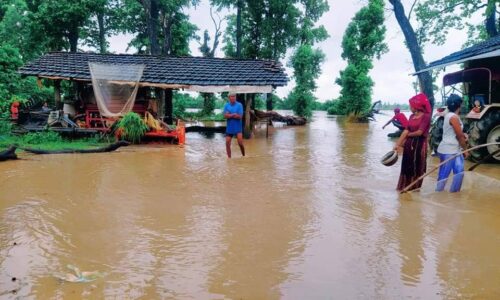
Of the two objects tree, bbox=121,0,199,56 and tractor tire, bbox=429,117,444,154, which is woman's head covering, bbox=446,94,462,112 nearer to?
tractor tire, bbox=429,117,444,154

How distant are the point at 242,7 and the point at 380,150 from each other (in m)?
19.9

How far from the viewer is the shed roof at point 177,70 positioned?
15.5m

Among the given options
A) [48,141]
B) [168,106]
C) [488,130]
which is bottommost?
[48,141]

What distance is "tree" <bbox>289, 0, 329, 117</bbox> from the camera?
30.6 metres

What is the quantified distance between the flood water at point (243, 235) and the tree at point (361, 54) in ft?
75.0

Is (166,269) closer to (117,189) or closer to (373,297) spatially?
Answer: (373,297)

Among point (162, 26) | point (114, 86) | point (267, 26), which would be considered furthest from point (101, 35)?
point (114, 86)

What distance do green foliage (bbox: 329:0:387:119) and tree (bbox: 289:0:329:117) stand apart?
228 cm

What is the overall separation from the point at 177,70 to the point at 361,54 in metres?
18.7

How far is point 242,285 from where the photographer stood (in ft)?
12.0

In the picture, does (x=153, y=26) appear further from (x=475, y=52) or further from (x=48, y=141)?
(x=475, y=52)

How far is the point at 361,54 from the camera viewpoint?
31.8m

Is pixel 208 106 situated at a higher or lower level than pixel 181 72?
lower

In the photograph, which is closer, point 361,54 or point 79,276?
point 79,276
